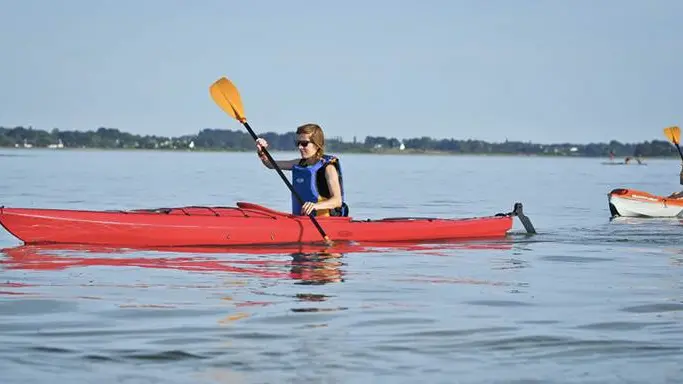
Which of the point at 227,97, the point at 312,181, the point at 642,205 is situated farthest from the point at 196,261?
the point at 642,205

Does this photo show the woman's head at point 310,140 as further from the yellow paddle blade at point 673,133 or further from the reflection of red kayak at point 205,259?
the yellow paddle blade at point 673,133

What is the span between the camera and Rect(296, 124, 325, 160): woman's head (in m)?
13.6

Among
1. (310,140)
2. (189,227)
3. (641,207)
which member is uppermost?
(310,140)

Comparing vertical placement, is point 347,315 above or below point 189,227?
below

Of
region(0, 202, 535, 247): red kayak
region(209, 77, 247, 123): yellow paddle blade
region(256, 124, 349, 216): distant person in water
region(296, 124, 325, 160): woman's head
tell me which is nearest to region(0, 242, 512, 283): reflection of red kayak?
region(0, 202, 535, 247): red kayak

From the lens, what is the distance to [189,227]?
1361 centimetres

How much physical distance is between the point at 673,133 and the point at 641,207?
12.9 ft

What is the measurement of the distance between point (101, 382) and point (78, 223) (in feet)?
23.3

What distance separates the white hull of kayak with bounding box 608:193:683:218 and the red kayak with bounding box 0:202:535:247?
8864 mm

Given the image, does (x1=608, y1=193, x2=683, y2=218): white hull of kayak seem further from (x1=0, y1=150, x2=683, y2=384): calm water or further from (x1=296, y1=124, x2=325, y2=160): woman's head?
(x1=296, y1=124, x2=325, y2=160): woman's head

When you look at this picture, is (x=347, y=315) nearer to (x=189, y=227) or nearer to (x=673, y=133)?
(x=189, y=227)

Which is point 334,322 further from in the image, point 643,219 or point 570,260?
point 643,219

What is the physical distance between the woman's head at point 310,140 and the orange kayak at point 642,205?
1074 cm

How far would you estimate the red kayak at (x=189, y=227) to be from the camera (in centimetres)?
1311
